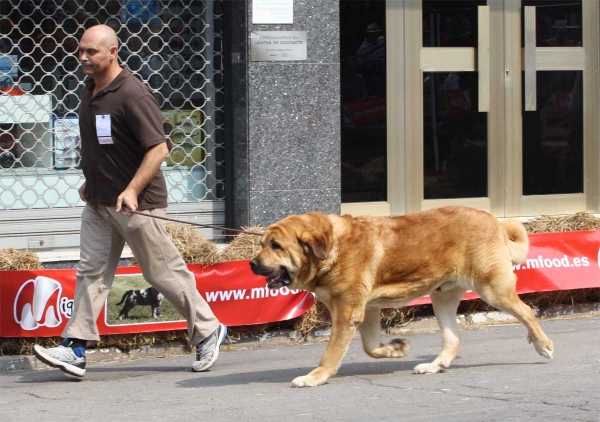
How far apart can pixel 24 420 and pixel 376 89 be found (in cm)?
509

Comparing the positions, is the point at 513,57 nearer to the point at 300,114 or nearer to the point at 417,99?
the point at 417,99

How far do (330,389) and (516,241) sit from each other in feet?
5.33

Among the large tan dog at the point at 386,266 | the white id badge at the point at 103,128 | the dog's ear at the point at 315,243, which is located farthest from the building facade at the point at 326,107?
the dog's ear at the point at 315,243

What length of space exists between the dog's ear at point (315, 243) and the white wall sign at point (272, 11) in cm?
312

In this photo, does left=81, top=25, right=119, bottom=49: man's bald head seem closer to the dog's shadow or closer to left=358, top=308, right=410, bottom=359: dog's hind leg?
the dog's shadow

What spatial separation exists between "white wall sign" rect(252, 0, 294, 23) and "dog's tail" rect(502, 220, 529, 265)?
298cm

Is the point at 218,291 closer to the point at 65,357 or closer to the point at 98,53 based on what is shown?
the point at 65,357

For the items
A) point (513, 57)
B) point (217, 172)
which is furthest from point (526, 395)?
point (513, 57)

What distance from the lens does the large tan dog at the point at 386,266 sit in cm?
655

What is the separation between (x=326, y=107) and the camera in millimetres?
9461

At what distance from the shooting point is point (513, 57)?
10.4 meters

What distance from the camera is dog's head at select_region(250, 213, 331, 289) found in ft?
21.2

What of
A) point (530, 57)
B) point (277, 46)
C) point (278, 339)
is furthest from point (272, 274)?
point (530, 57)

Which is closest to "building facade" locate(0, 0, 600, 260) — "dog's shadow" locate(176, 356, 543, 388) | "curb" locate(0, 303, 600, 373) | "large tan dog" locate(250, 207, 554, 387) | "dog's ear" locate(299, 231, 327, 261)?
"curb" locate(0, 303, 600, 373)
